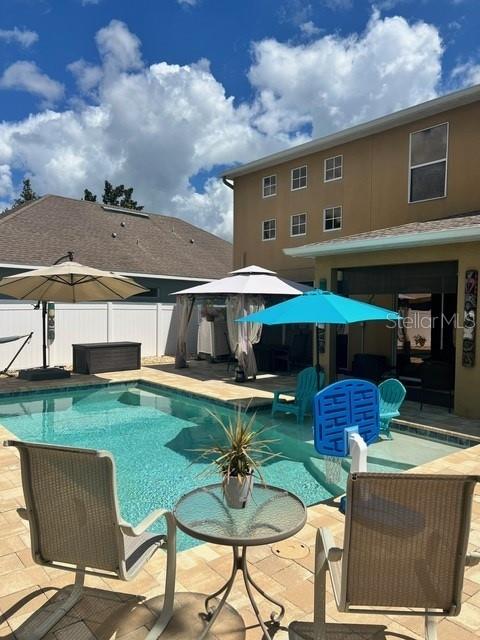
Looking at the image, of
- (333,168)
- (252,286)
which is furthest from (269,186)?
(252,286)

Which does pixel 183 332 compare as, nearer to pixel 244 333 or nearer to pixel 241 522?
pixel 244 333

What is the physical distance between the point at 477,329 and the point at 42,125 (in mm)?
40237

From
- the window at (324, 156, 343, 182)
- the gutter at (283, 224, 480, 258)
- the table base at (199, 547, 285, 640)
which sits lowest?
the table base at (199, 547, 285, 640)

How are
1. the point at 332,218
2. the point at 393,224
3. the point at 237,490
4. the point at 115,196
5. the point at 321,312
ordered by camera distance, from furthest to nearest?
the point at 115,196
the point at 332,218
the point at 393,224
the point at 321,312
the point at 237,490

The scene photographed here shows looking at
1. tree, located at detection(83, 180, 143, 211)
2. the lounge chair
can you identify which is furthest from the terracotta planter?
tree, located at detection(83, 180, 143, 211)

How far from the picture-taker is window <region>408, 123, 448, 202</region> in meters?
12.4

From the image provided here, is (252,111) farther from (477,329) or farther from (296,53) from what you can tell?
(477,329)

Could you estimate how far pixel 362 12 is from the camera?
42.0 feet

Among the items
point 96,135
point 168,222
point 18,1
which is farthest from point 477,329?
point 96,135

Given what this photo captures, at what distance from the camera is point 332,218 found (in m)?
15.6

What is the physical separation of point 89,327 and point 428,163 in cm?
1181

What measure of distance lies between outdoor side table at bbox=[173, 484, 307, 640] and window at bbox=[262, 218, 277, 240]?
587 inches

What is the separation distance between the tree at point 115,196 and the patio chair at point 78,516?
129 ft

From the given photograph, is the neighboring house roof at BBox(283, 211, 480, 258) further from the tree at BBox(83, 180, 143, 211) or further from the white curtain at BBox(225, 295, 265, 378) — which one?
the tree at BBox(83, 180, 143, 211)
